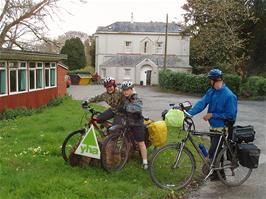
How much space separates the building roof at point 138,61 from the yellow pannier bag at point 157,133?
5523 centimetres

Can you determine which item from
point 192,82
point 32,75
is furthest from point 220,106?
point 192,82

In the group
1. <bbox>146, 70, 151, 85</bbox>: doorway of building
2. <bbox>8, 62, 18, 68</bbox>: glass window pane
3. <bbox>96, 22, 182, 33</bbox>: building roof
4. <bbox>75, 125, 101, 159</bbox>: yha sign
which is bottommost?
<bbox>146, 70, 151, 85</bbox>: doorway of building

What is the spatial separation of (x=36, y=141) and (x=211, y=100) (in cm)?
505

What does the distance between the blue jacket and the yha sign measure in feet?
5.42

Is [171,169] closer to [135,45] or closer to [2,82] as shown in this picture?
[2,82]

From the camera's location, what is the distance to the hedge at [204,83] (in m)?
31.7

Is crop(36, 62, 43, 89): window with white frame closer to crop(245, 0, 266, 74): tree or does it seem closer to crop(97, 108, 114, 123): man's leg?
crop(97, 108, 114, 123): man's leg

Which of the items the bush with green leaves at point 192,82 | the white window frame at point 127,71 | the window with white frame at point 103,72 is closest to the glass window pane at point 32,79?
the bush with green leaves at point 192,82

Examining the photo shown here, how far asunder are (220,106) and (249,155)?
916 mm

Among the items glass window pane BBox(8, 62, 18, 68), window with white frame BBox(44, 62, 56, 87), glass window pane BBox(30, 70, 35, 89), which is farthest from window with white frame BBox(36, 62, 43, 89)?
glass window pane BBox(8, 62, 18, 68)

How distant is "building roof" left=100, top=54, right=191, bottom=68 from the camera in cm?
6306

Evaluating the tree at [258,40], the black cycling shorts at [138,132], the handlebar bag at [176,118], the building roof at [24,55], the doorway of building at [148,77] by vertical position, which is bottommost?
the doorway of building at [148,77]

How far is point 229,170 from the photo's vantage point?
724cm

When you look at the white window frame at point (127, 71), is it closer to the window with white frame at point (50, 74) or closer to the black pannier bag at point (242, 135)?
the window with white frame at point (50, 74)
